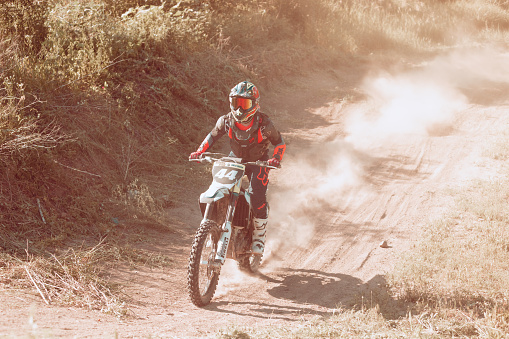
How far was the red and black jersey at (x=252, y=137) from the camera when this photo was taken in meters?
6.36

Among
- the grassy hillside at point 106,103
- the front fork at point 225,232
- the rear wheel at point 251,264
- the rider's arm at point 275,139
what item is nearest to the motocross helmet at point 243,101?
the rider's arm at point 275,139

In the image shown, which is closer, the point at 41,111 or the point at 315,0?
the point at 41,111

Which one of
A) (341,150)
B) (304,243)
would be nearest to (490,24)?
(341,150)

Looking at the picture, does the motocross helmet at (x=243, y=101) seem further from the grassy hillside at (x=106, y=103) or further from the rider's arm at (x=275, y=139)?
the grassy hillside at (x=106, y=103)

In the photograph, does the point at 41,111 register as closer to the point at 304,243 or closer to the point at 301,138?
the point at 304,243

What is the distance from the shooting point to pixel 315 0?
19078 mm

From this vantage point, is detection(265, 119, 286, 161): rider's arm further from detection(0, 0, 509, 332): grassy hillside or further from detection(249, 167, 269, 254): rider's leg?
detection(0, 0, 509, 332): grassy hillside

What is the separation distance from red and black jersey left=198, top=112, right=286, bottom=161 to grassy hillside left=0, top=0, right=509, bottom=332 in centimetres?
199

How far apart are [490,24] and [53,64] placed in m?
20.0

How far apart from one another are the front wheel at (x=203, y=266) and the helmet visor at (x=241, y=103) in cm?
141

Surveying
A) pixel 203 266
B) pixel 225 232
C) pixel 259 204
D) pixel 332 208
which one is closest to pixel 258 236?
pixel 259 204

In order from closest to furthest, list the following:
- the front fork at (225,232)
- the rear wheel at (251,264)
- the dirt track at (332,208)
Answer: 1. the dirt track at (332,208)
2. the front fork at (225,232)
3. the rear wheel at (251,264)

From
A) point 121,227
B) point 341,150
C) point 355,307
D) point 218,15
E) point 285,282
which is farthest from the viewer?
point 218,15

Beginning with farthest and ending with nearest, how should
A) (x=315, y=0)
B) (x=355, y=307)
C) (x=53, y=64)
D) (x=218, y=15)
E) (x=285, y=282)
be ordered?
(x=315, y=0)
(x=218, y=15)
(x=53, y=64)
(x=285, y=282)
(x=355, y=307)
